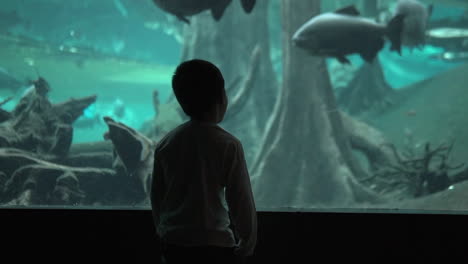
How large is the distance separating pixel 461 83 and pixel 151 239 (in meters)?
8.95

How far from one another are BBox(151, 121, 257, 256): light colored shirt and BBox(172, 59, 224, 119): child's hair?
0.25 feet

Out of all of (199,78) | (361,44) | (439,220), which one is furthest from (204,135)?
(361,44)

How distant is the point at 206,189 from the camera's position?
4.59 feet

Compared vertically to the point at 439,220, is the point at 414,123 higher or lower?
lower

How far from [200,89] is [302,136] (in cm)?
529

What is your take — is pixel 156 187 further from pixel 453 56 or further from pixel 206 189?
pixel 453 56

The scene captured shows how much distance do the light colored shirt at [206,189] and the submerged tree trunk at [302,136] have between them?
193 inches

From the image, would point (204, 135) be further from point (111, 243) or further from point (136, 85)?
point (136, 85)

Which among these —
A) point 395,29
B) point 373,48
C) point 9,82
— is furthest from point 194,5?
point 9,82

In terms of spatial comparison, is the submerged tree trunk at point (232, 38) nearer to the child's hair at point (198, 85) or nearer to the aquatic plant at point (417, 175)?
the aquatic plant at point (417, 175)

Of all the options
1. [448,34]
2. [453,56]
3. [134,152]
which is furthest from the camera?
[453,56]

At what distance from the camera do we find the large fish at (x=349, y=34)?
13.7ft

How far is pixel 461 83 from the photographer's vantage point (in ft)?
29.2

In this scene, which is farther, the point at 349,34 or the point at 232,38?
the point at 232,38
